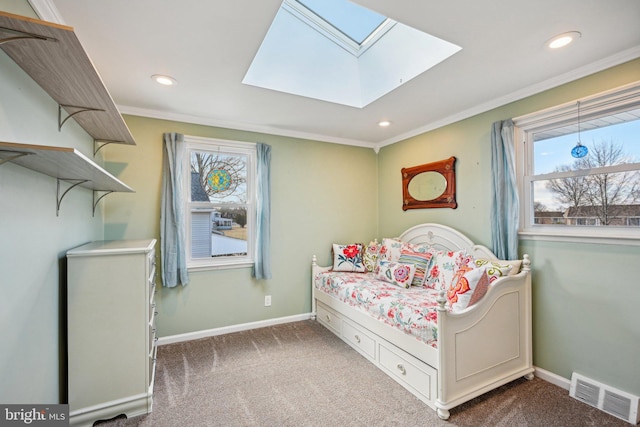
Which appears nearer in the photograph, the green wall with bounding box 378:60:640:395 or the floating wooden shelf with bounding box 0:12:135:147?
the floating wooden shelf with bounding box 0:12:135:147

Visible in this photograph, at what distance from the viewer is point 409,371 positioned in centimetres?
218

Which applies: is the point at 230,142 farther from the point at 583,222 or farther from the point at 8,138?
the point at 583,222

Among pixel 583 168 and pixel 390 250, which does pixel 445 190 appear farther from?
pixel 583 168

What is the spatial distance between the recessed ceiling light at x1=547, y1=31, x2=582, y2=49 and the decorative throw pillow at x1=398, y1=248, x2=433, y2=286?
1956 mm

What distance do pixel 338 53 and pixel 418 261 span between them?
220 cm

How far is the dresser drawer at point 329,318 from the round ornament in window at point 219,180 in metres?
1.84

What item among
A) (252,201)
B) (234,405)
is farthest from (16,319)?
(252,201)

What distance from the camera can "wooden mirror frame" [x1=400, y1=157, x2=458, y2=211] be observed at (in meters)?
3.11

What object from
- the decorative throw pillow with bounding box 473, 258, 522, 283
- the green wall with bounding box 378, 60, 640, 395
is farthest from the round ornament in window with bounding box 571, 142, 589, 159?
the decorative throw pillow with bounding box 473, 258, 522, 283

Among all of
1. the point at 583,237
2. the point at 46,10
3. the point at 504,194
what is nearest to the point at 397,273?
the point at 504,194

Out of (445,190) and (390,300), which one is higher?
(445,190)

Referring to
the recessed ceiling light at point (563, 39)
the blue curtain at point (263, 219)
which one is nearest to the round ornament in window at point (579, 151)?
the recessed ceiling light at point (563, 39)

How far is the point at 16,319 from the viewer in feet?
4.16

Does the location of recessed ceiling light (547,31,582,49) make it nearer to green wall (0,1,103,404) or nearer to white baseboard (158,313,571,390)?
white baseboard (158,313,571,390)
